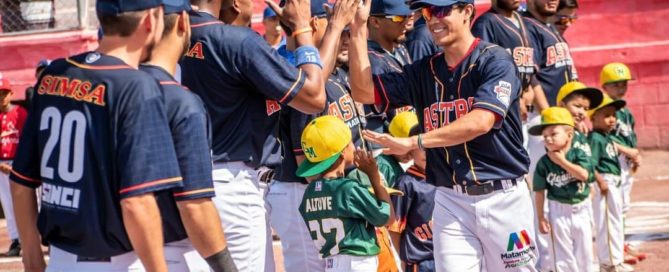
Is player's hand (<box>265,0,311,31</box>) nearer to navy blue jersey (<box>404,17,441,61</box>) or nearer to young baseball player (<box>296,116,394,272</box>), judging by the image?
young baseball player (<box>296,116,394,272</box>)

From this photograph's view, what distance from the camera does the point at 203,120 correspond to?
4.32 metres

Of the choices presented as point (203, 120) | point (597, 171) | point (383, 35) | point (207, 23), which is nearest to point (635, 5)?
point (597, 171)

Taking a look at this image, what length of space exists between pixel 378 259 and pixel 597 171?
399 centimetres

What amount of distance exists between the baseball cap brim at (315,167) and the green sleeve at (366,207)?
22 cm

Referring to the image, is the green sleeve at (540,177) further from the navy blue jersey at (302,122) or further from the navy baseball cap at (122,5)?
the navy baseball cap at (122,5)

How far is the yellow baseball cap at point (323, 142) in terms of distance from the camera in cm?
648

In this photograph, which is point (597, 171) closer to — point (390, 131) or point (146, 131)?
point (390, 131)

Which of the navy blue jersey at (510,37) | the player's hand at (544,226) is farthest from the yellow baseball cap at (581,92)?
the player's hand at (544,226)

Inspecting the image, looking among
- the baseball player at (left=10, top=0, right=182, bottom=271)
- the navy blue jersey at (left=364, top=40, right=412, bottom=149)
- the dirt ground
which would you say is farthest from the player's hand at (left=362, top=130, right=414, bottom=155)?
the dirt ground

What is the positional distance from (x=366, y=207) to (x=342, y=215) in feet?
0.49

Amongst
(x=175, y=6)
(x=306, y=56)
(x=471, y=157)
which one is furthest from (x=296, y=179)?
(x=175, y=6)

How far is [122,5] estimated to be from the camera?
4.14 m

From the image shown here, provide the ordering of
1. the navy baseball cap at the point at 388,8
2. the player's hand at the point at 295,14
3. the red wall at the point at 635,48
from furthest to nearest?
the red wall at the point at 635,48, the navy baseball cap at the point at 388,8, the player's hand at the point at 295,14

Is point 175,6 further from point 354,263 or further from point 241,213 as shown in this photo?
point 354,263
